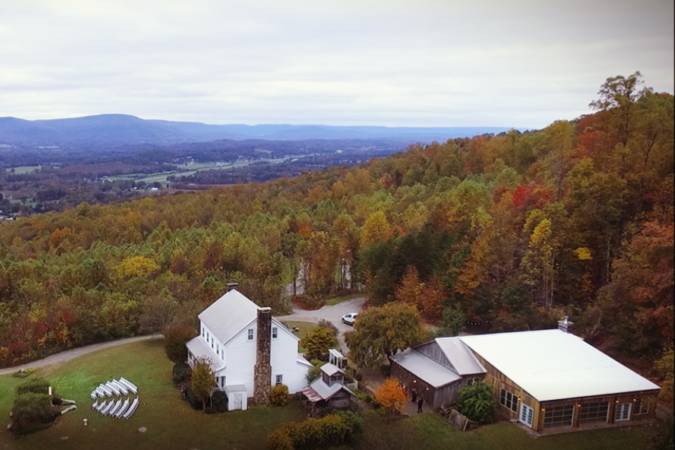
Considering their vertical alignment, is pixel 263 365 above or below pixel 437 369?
above

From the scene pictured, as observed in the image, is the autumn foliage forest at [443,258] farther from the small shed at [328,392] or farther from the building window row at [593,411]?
the small shed at [328,392]

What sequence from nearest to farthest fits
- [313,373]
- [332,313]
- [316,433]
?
1. [316,433]
2. [313,373]
3. [332,313]

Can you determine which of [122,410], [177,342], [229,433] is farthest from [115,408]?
[229,433]

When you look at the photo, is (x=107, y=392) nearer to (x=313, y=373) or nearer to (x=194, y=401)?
(x=194, y=401)

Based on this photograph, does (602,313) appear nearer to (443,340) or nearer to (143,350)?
(443,340)

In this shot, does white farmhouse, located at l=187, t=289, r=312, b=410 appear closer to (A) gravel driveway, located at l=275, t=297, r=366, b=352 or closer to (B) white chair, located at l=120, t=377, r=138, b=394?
(B) white chair, located at l=120, t=377, r=138, b=394
